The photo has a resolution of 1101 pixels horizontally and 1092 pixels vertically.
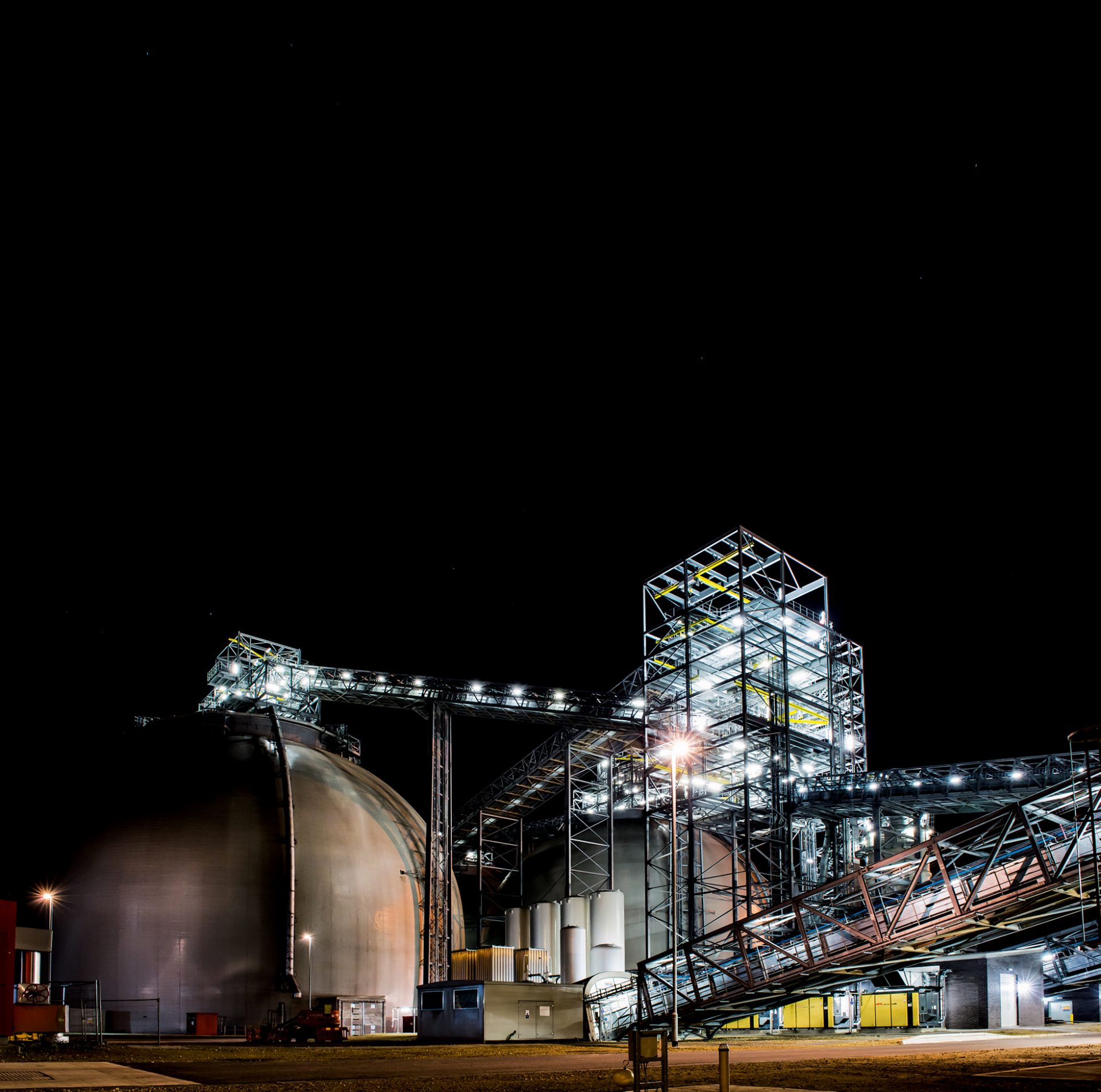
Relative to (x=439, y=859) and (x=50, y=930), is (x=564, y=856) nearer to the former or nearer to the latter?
(x=439, y=859)

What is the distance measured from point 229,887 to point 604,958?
18.7 meters

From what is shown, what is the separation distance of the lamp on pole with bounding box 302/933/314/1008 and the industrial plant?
0.42 ft

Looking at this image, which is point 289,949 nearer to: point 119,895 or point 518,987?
point 119,895

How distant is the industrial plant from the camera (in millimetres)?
44656

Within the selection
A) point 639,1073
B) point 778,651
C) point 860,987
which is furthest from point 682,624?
point 639,1073

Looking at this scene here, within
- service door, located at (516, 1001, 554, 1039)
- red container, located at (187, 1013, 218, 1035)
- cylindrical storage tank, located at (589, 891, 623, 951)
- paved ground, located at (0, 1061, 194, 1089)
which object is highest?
paved ground, located at (0, 1061, 194, 1089)

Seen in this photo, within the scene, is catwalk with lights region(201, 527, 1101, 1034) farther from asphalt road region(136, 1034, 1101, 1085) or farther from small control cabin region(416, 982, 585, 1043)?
asphalt road region(136, 1034, 1101, 1085)

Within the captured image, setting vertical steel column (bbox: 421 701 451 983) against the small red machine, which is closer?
the small red machine

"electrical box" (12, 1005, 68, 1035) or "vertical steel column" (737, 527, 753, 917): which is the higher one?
"vertical steel column" (737, 527, 753, 917)

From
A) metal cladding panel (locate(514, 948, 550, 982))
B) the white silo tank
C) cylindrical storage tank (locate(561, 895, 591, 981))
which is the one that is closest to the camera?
metal cladding panel (locate(514, 948, 550, 982))

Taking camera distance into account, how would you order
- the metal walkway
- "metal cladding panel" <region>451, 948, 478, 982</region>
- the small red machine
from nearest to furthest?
the metal walkway → the small red machine → "metal cladding panel" <region>451, 948, 478, 982</region>

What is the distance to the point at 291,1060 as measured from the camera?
3103 centimetres

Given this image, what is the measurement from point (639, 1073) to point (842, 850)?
49418 millimetres

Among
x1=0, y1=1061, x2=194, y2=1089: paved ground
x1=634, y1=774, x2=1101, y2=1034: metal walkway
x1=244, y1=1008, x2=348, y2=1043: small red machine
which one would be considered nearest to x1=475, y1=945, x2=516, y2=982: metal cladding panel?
x1=244, y1=1008, x2=348, y2=1043: small red machine
